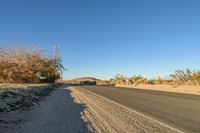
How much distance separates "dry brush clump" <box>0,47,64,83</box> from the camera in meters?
45.3

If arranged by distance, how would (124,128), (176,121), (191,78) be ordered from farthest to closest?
(191,78) < (176,121) < (124,128)

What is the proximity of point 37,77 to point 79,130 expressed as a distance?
4706cm

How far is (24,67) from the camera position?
49656 mm

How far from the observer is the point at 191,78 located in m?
44.0

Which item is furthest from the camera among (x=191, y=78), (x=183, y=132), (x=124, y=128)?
(x=191, y=78)

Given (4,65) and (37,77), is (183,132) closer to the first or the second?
(4,65)

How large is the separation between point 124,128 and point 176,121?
2.64 m

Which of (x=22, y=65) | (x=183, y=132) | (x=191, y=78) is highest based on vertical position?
(x=22, y=65)

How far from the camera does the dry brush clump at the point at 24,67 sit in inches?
1783

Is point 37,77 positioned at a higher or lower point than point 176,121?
higher

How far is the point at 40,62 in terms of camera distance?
54938mm

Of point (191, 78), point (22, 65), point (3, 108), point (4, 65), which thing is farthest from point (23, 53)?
point (3, 108)

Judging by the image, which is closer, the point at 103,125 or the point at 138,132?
the point at 138,132

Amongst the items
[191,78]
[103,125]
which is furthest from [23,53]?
[103,125]
